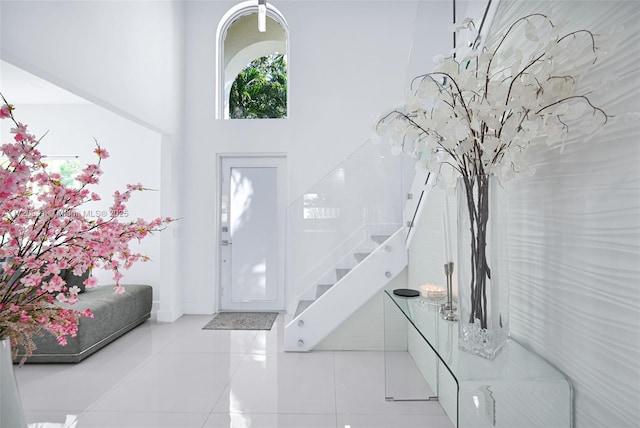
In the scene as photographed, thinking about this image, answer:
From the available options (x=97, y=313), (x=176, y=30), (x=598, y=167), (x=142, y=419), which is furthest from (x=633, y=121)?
(x=176, y=30)

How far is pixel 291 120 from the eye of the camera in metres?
4.96

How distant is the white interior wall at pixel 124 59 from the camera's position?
2418 mm

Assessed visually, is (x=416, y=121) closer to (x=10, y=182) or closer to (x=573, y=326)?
(x=573, y=326)

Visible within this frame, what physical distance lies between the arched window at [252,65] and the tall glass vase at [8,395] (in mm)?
4602

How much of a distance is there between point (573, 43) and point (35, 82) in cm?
535

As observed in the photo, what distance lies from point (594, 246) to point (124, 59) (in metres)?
4.00

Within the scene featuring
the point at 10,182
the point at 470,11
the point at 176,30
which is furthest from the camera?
the point at 176,30

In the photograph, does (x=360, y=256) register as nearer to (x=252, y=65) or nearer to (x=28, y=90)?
(x=252, y=65)

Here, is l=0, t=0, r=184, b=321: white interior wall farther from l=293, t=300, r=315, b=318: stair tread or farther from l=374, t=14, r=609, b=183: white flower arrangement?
l=374, t=14, r=609, b=183: white flower arrangement

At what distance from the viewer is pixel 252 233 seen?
5.04 m

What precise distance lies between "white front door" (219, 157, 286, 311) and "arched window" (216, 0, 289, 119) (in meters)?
0.80

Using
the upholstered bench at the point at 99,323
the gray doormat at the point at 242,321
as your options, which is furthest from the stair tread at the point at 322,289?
the upholstered bench at the point at 99,323

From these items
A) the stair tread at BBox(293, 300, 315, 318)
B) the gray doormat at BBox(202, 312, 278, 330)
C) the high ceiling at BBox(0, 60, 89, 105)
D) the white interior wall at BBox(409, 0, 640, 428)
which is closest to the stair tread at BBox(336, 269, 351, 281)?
the stair tread at BBox(293, 300, 315, 318)

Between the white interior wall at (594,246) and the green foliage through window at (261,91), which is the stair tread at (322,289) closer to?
the white interior wall at (594,246)
